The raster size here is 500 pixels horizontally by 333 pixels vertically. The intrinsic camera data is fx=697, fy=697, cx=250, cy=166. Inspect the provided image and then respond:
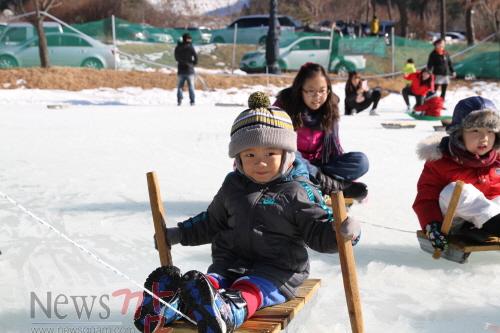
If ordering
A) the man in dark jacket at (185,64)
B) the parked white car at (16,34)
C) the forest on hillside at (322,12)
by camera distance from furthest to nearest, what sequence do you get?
1. the forest on hillside at (322,12)
2. the parked white car at (16,34)
3. the man in dark jacket at (185,64)

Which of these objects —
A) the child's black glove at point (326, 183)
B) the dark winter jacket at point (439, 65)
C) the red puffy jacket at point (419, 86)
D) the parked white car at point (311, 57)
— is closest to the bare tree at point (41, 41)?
the parked white car at point (311, 57)

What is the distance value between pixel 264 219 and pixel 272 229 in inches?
2.0

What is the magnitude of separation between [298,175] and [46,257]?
1.72 metres

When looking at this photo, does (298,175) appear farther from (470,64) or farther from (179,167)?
(470,64)

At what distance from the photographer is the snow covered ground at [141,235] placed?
2.98 meters

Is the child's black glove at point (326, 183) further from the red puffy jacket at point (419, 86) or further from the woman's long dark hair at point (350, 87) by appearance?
the red puffy jacket at point (419, 86)

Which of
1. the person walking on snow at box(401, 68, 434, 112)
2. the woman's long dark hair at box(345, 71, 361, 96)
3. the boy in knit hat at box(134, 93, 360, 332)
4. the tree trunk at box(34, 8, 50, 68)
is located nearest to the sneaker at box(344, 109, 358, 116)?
the woman's long dark hair at box(345, 71, 361, 96)

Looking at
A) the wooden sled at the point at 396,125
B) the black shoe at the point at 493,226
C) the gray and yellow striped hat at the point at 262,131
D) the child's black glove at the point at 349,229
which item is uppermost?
the gray and yellow striped hat at the point at 262,131

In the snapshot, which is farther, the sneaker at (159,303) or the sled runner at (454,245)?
the sled runner at (454,245)

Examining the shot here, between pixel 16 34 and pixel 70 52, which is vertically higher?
pixel 16 34

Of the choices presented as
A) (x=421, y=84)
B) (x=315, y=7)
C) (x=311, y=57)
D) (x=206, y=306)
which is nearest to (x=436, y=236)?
(x=206, y=306)

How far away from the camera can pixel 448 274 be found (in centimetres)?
355

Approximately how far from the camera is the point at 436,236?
363cm

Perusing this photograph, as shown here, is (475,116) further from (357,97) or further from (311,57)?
(311,57)
